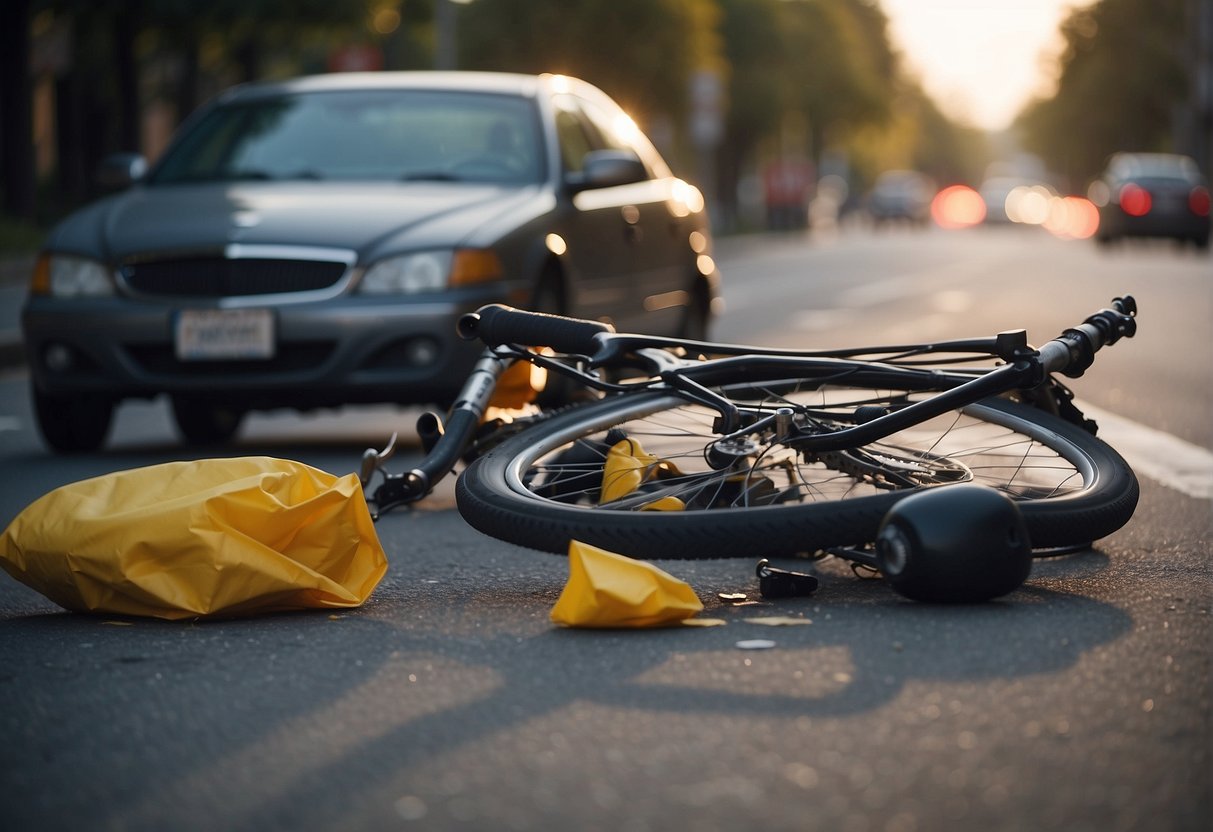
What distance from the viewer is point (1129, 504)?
15.5 feet

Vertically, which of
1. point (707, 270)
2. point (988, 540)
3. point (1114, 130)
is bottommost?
point (1114, 130)

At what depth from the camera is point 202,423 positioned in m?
8.88

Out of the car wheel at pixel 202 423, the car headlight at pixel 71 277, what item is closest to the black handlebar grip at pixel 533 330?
the car headlight at pixel 71 277

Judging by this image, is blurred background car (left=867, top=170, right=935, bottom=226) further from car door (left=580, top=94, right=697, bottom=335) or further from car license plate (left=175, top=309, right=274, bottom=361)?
car license plate (left=175, top=309, right=274, bottom=361)

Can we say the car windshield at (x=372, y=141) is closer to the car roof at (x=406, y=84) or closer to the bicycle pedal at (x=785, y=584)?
the car roof at (x=406, y=84)

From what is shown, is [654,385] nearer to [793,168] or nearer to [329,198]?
[329,198]

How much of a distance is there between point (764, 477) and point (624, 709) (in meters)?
1.45

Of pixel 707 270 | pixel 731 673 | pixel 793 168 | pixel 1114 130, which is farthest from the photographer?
pixel 1114 130

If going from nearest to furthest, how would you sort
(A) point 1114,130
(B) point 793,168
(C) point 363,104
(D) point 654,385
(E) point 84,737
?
(E) point 84,737
(D) point 654,385
(C) point 363,104
(B) point 793,168
(A) point 1114,130

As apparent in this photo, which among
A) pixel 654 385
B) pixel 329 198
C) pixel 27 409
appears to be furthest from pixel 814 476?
pixel 27 409

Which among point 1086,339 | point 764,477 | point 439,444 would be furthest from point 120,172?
point 1086,339

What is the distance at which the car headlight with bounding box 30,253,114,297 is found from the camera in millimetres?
7895

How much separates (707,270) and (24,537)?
6.20 m

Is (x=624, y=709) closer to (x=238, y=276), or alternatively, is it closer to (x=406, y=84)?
(x=238, y=276)
